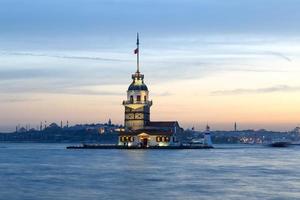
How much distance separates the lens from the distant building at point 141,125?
14425 centimetres

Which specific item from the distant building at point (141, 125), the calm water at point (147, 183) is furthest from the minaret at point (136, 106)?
the calm water at point (147, 183)

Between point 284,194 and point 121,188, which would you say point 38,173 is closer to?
point 121,188

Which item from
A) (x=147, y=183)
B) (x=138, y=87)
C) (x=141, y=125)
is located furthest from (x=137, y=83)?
(x=147, y=183)

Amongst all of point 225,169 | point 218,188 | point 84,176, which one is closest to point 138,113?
point 225,169

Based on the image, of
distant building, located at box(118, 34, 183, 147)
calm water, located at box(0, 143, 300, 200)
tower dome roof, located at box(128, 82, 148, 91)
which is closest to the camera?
calm water, located at box(0, 143, 300, 200)

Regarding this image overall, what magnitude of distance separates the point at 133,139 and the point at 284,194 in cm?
9924

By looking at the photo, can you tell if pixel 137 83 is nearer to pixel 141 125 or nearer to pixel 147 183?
pixel 141 125

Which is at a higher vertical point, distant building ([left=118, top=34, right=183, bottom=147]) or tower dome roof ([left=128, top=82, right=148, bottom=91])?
tower dome roof ([left=128, top=82, right=148, bottom=91])

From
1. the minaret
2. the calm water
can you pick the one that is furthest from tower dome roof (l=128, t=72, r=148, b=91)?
the calm water

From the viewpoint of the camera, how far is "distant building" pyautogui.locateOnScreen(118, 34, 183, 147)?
144m

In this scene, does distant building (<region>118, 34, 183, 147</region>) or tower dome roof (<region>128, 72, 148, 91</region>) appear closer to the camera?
distant building (<region>118, 34, 183, 147</region>)

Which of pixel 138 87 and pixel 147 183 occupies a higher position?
pixel 138 87

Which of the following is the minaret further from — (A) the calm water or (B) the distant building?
(A) the calm water

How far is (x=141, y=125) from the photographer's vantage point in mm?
148750
